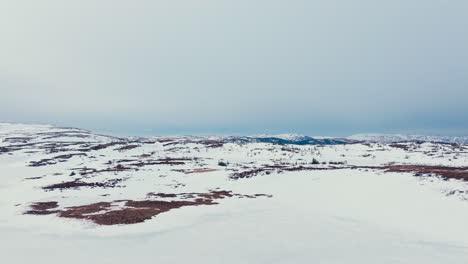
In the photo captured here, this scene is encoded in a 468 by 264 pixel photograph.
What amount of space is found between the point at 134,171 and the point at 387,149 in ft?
204

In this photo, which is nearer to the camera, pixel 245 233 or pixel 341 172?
pixel 245 233

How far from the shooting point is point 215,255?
1847 centimetres

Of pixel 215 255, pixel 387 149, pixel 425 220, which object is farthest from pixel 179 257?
pixel 387 149

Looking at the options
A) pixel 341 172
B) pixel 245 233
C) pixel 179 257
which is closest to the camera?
pixel 179 257

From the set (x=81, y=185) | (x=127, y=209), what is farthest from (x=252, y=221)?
(x=81, y=185)

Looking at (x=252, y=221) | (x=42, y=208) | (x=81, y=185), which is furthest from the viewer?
(x=81, y=185)

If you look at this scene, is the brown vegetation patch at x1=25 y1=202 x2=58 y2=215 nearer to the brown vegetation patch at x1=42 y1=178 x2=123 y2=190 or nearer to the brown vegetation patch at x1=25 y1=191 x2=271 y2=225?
the brown vegetation patch at x1=25 y1=191 x2=271 y2=225

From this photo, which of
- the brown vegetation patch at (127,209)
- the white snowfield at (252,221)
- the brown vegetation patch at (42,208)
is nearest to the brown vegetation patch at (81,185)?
the white snowfield at (252,221)

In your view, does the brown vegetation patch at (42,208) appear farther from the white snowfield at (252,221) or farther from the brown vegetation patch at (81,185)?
the brown vegetation patch at (81,185)

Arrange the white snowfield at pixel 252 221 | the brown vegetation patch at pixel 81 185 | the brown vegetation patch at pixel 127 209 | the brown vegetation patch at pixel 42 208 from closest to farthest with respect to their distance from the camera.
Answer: the white snowfield at pixel 252 221 < the brown vegetation patch at pixel 127 209 < the brown vegetation patch at pixel 42 208 < the brown vegetation patch at pixel 81 185

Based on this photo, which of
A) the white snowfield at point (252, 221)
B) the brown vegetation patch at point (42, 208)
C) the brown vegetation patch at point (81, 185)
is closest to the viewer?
the white snowfield at point (252, 221)

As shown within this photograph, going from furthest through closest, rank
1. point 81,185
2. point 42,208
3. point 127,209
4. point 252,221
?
point 81,185 → point 42,208 → point 127,209 → point 252,221

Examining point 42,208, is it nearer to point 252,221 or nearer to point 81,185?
point 81,185

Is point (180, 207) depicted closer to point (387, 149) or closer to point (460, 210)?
point (460, 210)
